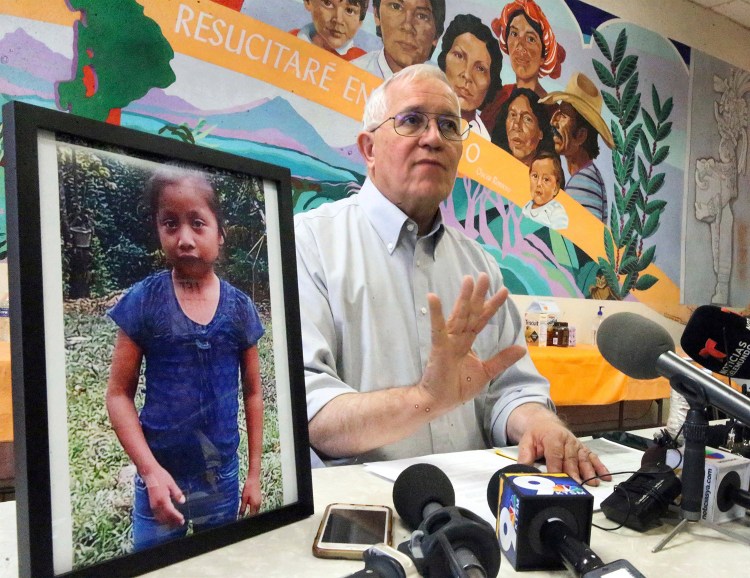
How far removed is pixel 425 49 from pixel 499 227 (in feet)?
3.41

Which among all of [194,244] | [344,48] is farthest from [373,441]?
[344,48]

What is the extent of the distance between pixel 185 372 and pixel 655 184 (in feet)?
13.0

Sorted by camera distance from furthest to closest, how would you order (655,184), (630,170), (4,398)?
(655,184) < (630,170) < (4,398)

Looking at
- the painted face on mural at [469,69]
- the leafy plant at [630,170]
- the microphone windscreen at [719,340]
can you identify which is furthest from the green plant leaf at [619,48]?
the microphone windscreen at [719,340]

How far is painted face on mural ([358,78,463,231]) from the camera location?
4.09 feet

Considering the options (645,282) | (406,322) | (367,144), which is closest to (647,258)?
(645,282)

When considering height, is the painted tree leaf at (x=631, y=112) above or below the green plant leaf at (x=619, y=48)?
below

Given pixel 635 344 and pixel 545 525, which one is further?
pixel 635 344

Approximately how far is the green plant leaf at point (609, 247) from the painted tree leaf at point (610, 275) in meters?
0.05

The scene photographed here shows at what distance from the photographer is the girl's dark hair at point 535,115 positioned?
120 inches

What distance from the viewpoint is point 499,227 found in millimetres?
3057

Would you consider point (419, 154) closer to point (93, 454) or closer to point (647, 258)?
point (93, 454)

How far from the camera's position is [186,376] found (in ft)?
1.56

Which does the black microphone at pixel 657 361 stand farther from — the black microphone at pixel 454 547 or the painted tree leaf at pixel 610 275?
the painted tree leaf at pixel 610 275
